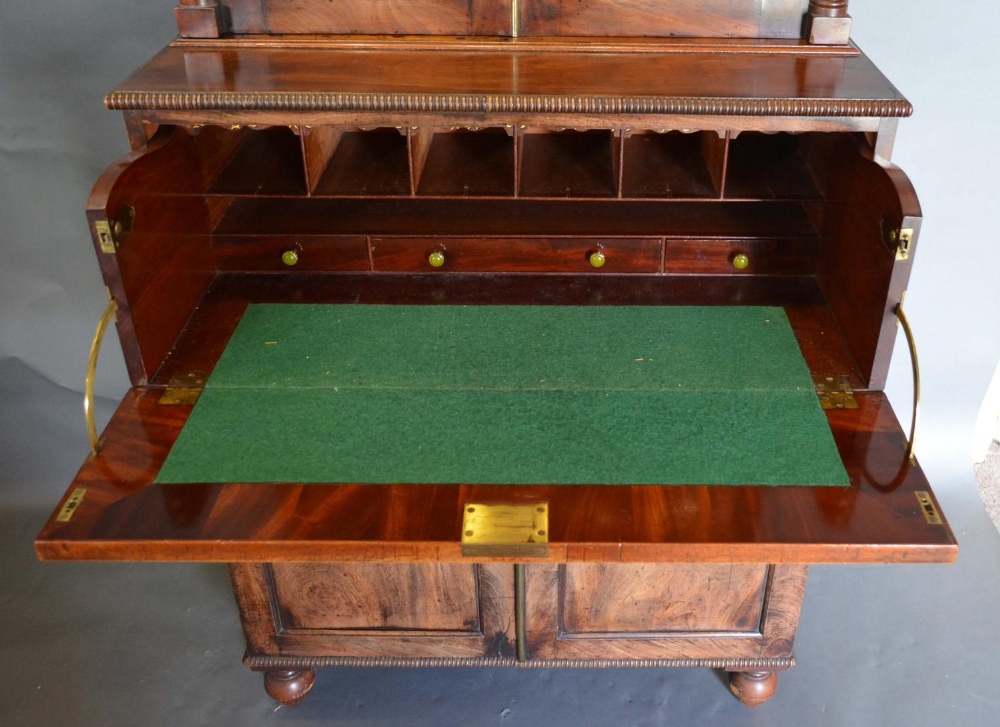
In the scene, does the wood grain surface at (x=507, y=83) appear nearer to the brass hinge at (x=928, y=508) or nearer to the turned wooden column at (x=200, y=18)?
the turned wooden column at (x=200, y=18)

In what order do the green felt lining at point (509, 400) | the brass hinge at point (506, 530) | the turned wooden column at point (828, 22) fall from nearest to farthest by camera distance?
the brass hinge at point (506, 530)
the green felt lining at point (509, 400)
the turned wooden column at point (828, 22)

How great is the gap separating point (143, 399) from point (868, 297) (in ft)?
4.49

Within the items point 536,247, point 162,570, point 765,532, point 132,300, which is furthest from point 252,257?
point 765,532

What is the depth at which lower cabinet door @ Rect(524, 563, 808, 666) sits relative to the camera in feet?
6.72

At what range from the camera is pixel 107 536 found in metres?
1.55

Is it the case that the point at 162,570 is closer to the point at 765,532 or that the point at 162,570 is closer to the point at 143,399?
the point at 143,399

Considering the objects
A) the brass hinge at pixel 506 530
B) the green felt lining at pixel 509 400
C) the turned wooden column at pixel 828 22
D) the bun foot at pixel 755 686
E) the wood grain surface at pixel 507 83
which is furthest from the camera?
the bun foot at pixel 755 686

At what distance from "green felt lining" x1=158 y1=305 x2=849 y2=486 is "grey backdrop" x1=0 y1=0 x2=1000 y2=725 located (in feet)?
3.08

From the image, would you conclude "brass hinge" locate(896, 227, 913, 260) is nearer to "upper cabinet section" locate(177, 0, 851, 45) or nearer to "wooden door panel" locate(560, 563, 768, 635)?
"upper cabinet section" locate(177, 0, 851, 45)

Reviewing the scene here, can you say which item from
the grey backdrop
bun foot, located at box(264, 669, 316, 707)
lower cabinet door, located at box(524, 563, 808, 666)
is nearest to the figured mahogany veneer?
lower cabinet door, located at box(524, 563, 808, 666)

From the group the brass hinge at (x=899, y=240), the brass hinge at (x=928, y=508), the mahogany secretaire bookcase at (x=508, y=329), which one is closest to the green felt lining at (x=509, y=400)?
the mahogany secretaire bookcase at (x=508, y=329)

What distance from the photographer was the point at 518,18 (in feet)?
6.72

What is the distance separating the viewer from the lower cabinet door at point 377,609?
2.07 m

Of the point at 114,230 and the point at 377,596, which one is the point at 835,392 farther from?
the point at 114,230
